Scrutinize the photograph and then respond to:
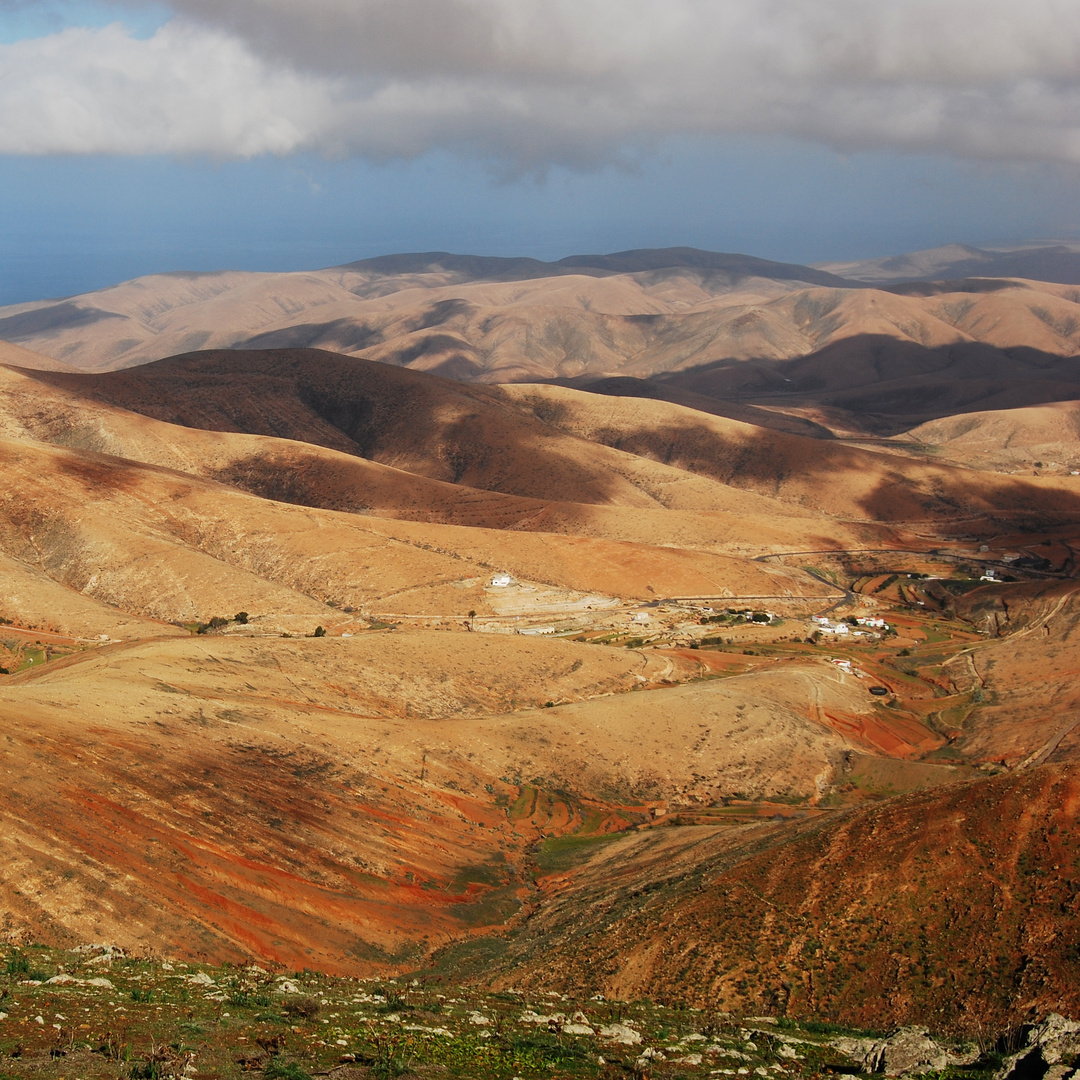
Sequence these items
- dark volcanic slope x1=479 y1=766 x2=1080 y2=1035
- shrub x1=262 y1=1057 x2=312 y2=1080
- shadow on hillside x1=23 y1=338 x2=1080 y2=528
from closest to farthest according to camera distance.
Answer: shrub x1=262 y1=1057 x2=312 y2=1080 → dark volcanic slope x1=479 y1=766 x2=1080 y2=1035 → shadow on hillside x1=23 y1=338 x2=1080 y2=528

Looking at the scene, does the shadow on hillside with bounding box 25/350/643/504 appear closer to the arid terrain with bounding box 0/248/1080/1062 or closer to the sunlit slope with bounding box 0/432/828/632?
the arid terrain with bounding box 0/248/1080/1062

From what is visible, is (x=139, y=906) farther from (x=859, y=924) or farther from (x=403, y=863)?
(x=859, y=924)

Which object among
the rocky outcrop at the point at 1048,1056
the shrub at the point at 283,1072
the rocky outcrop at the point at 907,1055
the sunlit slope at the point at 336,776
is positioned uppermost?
the shrub at the point at 283,1072

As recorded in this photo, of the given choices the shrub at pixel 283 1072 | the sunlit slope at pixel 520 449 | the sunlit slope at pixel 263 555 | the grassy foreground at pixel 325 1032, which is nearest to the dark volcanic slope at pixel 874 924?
the grassy foreground at pixel 325 1032

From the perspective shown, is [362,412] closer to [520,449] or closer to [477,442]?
[477,442]

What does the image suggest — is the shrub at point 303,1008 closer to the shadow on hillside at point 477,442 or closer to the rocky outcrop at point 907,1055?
the rocky outcrop at point 907,1055

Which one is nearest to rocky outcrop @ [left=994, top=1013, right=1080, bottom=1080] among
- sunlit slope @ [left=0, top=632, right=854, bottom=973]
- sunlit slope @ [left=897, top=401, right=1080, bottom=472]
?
sunlit slope @ [left=0, top=632, right=854, bottom=973]
